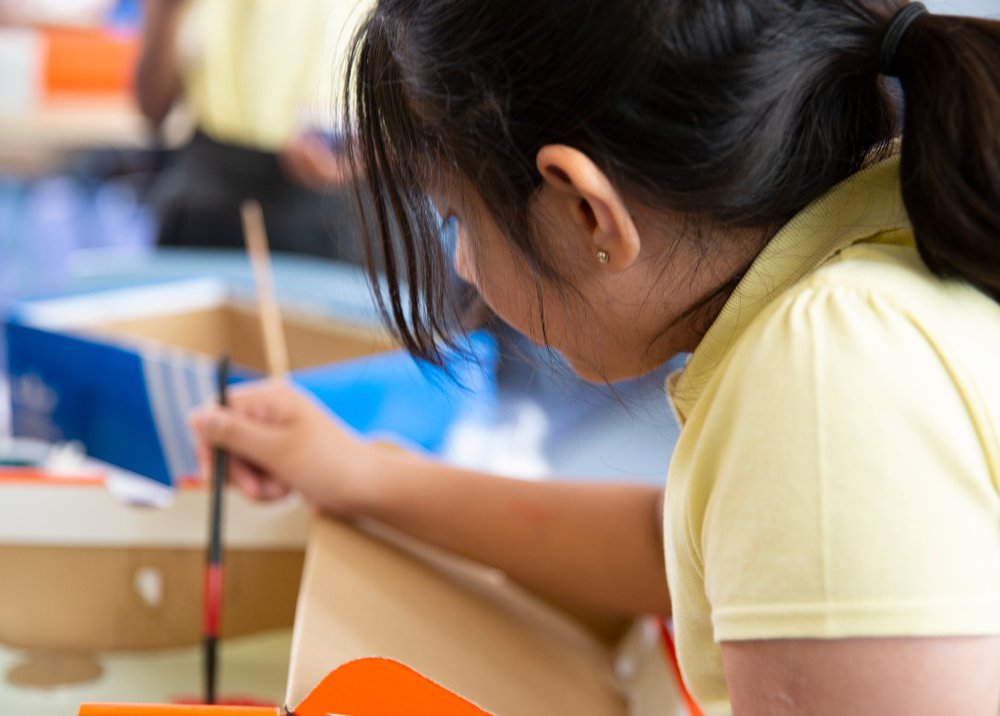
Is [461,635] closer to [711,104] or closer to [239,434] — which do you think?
[239,434]

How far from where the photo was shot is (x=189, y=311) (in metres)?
1.14

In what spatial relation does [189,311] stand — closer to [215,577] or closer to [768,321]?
[215,577]

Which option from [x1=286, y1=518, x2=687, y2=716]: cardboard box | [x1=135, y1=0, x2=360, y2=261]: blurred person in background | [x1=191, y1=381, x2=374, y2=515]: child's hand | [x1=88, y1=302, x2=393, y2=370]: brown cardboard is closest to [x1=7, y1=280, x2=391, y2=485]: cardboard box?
[x1=88, y1=302, x2=393, y2=370]: brown cardboard

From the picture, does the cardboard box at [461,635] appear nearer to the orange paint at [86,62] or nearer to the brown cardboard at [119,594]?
the brown cardboard at [119,594]

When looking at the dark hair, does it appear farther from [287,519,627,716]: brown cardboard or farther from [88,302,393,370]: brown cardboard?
[88,302,393,370]: brown cardboard

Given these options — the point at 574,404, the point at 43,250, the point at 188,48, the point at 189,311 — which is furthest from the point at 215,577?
the point at 43,250

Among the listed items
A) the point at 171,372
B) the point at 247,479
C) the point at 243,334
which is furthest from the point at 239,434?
the point at 243,334

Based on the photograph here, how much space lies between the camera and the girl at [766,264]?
0.37m

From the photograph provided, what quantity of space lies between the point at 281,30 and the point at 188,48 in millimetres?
358

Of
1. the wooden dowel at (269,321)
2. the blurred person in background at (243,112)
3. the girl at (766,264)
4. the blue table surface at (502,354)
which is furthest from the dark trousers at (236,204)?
the girl at (766,264)

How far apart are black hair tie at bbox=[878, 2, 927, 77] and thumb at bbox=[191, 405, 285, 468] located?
43 centimetres

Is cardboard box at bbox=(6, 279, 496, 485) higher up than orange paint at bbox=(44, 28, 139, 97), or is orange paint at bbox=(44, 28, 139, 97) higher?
cardboard box at bbox=(6, 279, 496, 485)

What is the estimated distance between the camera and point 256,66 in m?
2.12

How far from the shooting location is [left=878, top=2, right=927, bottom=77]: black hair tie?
0.45m
